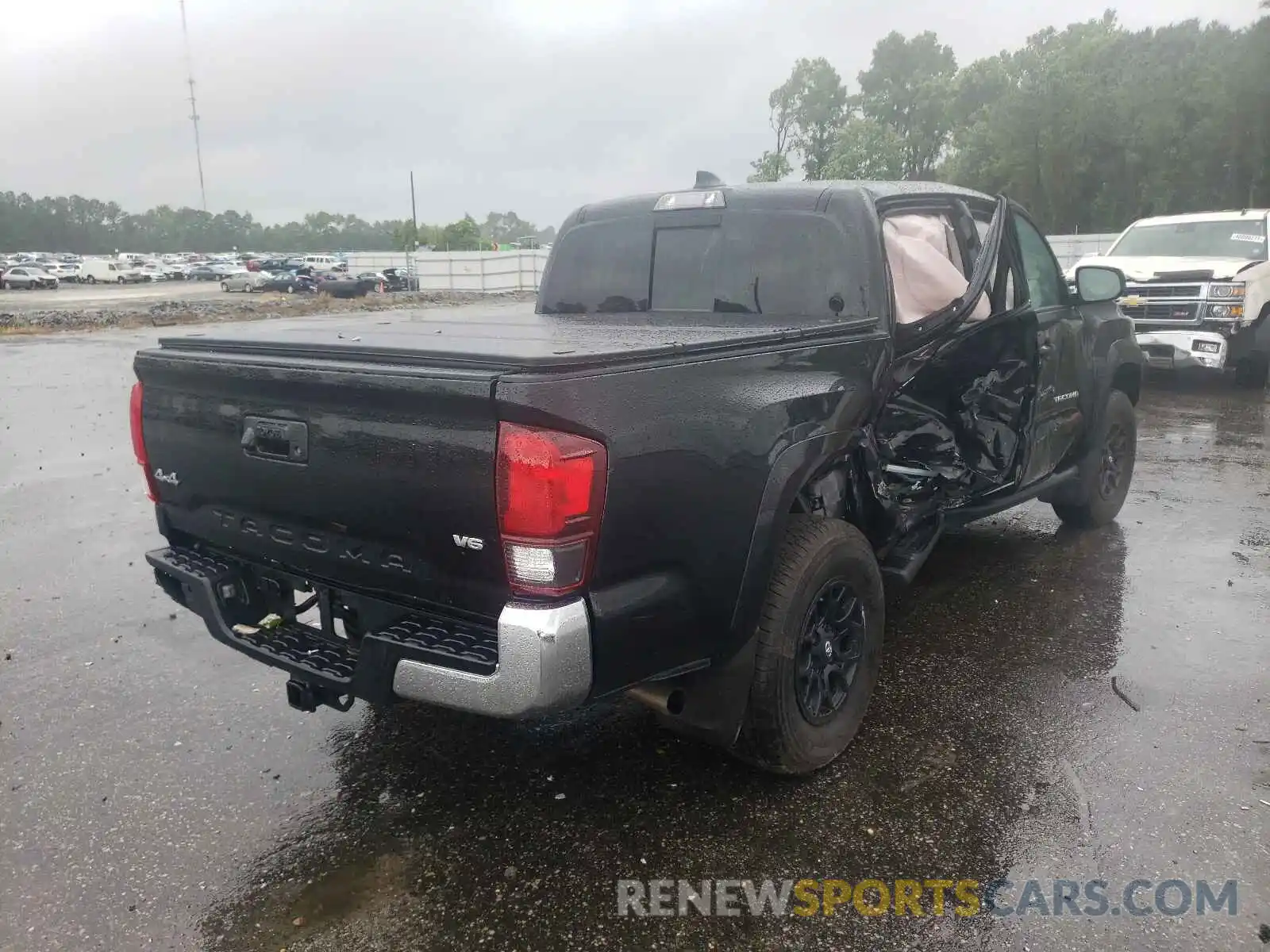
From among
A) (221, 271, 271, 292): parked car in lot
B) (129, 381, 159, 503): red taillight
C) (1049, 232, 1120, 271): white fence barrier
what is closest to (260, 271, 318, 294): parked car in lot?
(221, 271, 271, 292): parked car in lot

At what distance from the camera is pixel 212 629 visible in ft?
10.2

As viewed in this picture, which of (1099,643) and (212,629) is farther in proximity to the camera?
(1099,643)

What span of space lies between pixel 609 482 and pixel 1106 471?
15.2 ft

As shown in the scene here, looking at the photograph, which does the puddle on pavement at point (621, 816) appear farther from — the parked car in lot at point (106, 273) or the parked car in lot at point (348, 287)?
the parked car in lot at point (106, 273)

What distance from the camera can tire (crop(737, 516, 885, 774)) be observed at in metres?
2.97

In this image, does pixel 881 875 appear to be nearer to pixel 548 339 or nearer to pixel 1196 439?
pixel 548 339

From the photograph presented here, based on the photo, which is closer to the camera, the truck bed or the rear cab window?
the truck bed

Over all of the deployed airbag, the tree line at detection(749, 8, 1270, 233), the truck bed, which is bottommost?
the truck bed

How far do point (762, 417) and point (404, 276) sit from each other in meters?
49.0

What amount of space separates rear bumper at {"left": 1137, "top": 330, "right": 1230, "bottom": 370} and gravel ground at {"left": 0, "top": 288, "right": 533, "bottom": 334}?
21877 mm

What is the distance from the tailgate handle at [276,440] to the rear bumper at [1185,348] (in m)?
10.3

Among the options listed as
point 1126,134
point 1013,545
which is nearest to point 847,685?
point 1013,545

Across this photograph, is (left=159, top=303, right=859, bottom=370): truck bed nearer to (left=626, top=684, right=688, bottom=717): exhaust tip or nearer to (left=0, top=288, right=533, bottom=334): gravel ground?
(left=626, top=684, right=688, bottom=717): exhaust tip

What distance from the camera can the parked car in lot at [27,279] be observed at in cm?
4931
